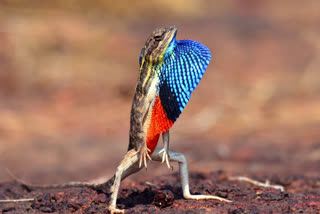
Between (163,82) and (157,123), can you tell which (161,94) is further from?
(157,123)

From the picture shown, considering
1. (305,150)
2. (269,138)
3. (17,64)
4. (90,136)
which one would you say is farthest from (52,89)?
(305,150)

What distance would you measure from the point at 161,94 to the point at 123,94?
1322cm

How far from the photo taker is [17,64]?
18.8 metres

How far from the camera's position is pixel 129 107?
1694 centimetres

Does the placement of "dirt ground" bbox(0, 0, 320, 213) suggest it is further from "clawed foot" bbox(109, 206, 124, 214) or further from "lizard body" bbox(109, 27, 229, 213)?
"lizard body" bbox(109, 27, 229, 213)

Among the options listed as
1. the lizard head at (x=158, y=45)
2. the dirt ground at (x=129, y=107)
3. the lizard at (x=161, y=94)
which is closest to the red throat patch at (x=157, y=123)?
the lizard at (x=161, y=94)

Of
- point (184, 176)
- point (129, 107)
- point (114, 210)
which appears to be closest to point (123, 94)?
point (129, 107)

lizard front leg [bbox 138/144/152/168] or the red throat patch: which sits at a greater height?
the red throat patch

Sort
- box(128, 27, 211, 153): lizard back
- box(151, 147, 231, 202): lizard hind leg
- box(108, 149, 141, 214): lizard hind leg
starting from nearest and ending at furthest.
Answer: box(128, 27, 211, 153): lizard back
box(108, 149, 141, 214): lizard hind leg
box(151, 147, 231, 202): lizard hind leg

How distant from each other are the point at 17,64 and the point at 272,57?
9.63m

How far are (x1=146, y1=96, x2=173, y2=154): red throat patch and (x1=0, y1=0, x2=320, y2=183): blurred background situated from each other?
470 cm

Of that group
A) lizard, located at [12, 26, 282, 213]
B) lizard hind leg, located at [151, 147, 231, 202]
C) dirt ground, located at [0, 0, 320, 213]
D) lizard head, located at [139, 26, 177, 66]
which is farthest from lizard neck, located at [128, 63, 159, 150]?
dirt ground, located at [0, 0, 320, 213]

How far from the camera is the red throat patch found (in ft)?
15.0

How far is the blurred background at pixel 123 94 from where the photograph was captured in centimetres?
1143
